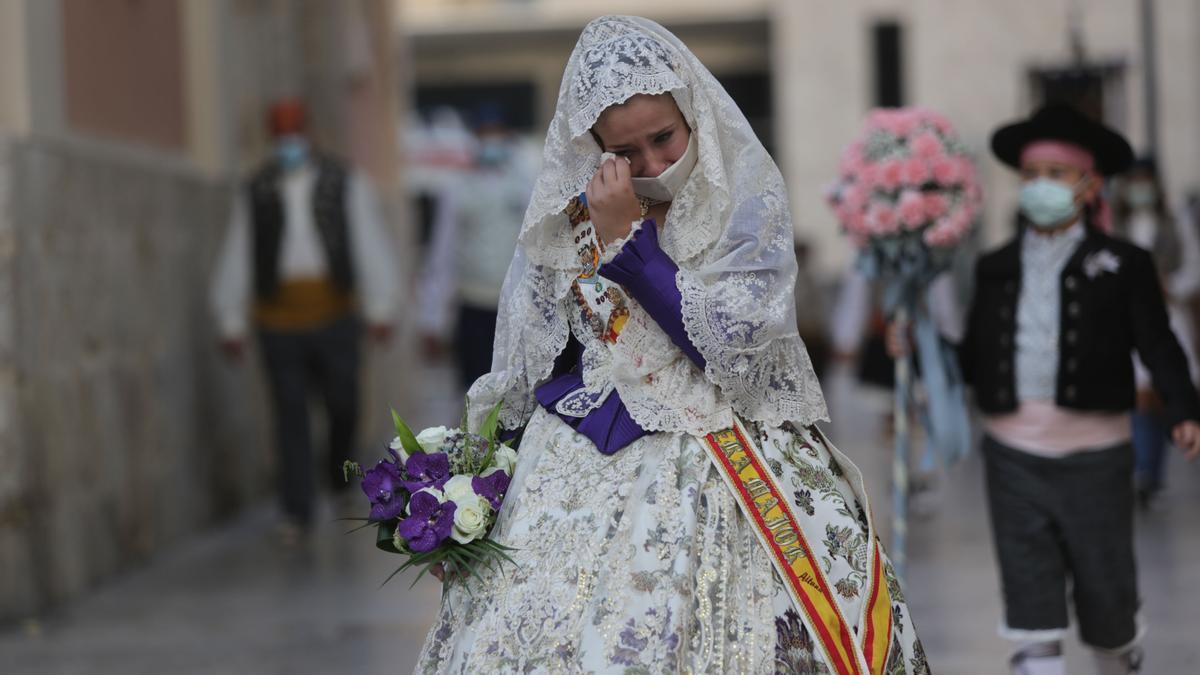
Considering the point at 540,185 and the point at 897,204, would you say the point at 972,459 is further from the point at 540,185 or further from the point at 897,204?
the point at 540,185

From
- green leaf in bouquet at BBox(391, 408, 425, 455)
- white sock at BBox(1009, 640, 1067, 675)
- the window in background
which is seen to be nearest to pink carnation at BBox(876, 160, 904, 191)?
white sock at BBox(1009, 640, 1067, 675)

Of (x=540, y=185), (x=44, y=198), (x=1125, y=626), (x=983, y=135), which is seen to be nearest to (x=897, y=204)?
(x=1125, y=626)

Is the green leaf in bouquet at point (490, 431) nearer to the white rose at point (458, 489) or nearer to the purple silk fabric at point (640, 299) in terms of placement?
the white rose at point (458, 489)

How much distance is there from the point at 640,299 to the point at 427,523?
597mm

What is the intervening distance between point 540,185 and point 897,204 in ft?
7.01

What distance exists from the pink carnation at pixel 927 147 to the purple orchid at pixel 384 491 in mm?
2585

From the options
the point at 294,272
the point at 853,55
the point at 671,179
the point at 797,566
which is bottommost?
the point at 797,566

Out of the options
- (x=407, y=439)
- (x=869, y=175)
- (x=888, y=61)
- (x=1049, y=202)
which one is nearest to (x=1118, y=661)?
(x=1049, y=202)

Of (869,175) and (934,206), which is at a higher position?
(869,175)

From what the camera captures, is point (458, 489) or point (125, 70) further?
point (125, 70)

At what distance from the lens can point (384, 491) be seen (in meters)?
3.59

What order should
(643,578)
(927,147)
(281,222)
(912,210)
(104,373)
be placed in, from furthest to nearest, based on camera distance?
(281,222) → (104,373) → (927,147) → (912,210) → (643,578)

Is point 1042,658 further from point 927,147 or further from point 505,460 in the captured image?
point 505,460

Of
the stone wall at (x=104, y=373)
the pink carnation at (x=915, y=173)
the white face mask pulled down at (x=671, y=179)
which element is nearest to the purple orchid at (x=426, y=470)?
the white face mask pulled down at (x=671, y=179)
